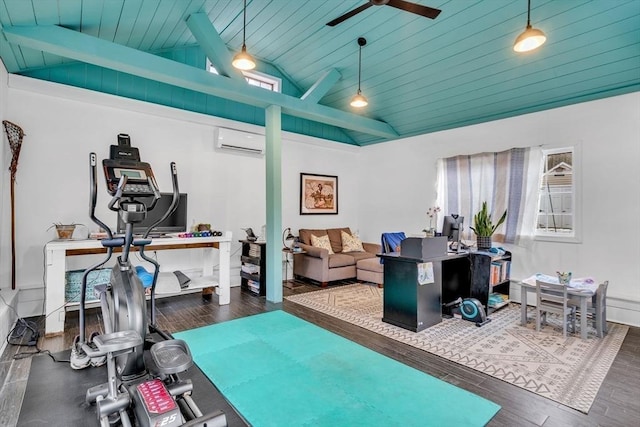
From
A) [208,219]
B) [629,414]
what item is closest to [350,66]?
[208,219]

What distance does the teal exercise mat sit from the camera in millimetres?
1996

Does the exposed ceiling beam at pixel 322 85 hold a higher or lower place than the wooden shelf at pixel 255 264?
higher

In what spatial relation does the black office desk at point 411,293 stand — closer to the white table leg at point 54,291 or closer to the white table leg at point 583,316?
the white table leg at point 583,316

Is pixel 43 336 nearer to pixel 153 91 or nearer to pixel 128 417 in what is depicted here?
pixel 128 417

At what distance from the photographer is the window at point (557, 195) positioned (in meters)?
4.28

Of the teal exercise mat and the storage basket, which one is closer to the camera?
the teal exercise mat

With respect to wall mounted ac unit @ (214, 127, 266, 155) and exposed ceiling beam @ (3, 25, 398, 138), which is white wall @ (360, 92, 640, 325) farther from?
wall mounted ac unit @ (214, 127, 266, 155)

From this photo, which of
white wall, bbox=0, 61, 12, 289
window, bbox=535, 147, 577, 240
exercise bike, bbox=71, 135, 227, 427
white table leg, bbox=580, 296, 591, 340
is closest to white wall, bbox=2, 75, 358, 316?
white wall, bbox=0, 61, 12, 289

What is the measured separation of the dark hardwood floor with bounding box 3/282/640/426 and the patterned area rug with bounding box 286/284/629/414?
8 centimetres

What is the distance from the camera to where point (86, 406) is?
2.08 m

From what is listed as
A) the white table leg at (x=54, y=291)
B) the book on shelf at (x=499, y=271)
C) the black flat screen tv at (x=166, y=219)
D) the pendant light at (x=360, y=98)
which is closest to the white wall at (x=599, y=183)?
the book on shelf at (x=499, y=271)

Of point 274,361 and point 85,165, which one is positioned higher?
point 85,165

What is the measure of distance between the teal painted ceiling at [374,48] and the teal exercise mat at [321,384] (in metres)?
3.02

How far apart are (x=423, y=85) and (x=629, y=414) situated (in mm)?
4268
